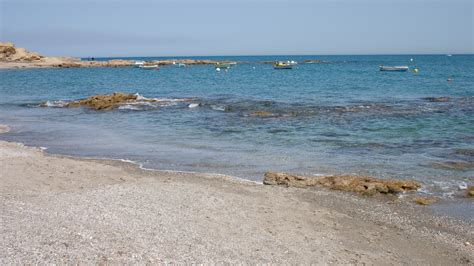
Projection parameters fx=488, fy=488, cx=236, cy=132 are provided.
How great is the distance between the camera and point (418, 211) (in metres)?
10.9

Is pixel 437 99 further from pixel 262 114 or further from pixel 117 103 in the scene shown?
pixel 117 103

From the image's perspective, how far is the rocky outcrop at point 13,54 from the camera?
381ft

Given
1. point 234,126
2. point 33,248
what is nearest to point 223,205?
point 33,248

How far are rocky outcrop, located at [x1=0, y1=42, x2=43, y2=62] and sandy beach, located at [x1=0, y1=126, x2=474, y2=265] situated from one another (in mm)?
114668

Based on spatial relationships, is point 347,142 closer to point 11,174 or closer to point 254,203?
point 254,203

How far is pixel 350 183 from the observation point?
41.5 ft

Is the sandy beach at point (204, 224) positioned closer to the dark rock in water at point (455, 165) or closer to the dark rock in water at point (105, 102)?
the dark rock in water at point (455, 165)

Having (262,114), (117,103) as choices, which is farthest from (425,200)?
(117,103)

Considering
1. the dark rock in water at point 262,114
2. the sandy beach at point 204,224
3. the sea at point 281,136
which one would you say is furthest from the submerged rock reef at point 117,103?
the sandy beach at point 204,224

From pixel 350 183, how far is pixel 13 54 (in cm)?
12177

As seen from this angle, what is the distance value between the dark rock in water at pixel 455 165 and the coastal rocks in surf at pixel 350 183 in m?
2.48

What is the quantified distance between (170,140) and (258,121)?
6.62 metres

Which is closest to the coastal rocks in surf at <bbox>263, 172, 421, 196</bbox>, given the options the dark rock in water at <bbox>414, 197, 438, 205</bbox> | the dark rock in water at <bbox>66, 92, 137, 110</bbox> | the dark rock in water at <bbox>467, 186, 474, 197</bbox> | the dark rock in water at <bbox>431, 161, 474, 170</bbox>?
the dark rock in water at <bbox>414, 197, 438, 205</bbox>

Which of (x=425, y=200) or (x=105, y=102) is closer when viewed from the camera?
(x=425, y=200)
